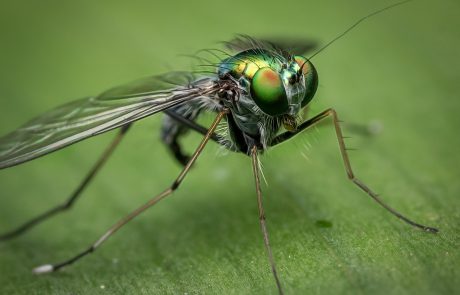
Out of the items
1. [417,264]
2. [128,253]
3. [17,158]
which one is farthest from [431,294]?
[17,158]

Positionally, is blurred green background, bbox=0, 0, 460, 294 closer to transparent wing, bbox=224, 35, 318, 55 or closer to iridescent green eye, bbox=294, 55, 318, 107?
iridescent green eye, bbox=294, 55, 318, 107

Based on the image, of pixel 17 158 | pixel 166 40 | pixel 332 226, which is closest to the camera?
pixel 17 158

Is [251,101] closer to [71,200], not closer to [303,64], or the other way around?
[303,64]

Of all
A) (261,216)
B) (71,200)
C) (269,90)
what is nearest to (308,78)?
(269,90)

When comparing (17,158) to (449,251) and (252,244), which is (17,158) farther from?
(449,251)

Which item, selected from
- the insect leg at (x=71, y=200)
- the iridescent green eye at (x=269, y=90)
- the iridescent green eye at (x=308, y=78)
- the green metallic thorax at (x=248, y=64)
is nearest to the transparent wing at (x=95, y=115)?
→ the green metallic thorax at (x=248, y=64)

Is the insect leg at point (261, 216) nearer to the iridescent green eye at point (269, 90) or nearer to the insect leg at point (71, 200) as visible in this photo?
the iridescent green eye at point (269, 90)

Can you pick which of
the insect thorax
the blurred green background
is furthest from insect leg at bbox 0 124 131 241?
the insect thorax
